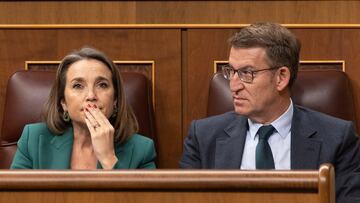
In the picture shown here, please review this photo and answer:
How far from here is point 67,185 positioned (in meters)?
0.79

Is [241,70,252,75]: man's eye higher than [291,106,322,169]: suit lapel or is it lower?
higher

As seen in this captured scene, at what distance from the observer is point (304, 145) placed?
1280 mm

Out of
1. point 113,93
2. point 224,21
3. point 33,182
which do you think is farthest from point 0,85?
point 33,182

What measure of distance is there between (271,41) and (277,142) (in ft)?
0.55

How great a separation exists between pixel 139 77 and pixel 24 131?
0.24 m

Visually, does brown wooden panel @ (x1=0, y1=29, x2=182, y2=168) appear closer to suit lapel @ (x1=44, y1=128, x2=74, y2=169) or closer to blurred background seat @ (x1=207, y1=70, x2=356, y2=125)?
blurred background seat @ (x1=207, y1=70, x2=356, y2=125)

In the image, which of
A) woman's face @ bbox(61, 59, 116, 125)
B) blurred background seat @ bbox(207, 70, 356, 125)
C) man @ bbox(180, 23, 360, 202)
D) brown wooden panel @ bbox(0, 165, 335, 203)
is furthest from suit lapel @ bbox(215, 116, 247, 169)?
brown wooden panel @ bbox(0, 165, 335, 203)

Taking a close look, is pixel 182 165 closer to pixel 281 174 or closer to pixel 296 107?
pixel 296 107

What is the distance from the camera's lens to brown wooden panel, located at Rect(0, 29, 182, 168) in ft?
5.06

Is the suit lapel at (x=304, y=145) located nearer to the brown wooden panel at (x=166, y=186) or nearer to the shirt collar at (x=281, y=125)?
the shirt collar at (x=281, y=125)

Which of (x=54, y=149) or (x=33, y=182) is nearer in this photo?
(x=33, y=182)

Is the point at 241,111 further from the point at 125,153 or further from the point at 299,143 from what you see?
the point at 125,153

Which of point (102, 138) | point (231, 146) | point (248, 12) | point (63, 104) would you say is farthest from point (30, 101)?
point (248, 12)

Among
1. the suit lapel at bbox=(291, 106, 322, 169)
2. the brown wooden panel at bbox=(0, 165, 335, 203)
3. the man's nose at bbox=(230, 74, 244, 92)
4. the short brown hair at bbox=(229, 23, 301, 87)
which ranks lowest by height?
the suit lapel at bbox=(291, 106, 322, 169)
